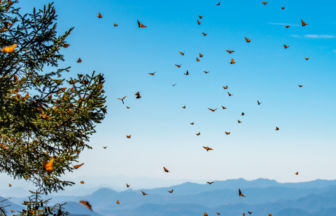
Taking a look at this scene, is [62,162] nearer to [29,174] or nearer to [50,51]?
[29,174]

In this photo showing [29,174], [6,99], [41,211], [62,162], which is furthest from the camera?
[29,174]

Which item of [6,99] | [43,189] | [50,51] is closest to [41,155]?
[43,189]

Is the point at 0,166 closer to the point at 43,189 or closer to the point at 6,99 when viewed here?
the point at 43,189

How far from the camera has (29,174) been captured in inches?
312

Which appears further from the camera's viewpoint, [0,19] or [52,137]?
[52,137]

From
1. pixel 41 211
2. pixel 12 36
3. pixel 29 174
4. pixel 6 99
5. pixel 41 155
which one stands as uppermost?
pixel 12 36

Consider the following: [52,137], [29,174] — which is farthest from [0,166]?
[52,137]

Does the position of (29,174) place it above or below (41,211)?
above

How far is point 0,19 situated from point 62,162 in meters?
5.31

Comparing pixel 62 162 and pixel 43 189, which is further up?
pixel 62 162

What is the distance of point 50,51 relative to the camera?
27.3 feet

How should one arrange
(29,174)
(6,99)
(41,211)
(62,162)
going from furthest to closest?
(29,174)
(62,162)
(41,211)
(6,99)

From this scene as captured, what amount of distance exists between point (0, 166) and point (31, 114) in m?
3.13

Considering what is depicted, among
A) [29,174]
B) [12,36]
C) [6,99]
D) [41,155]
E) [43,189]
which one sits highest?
[12,36]
